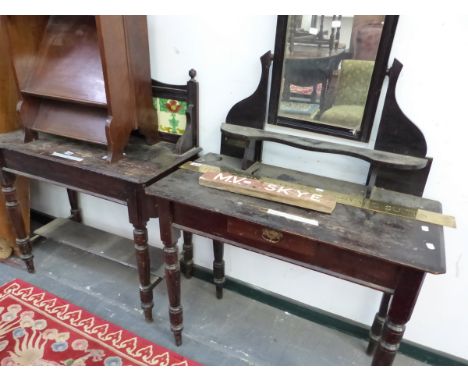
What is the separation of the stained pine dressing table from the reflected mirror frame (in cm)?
5

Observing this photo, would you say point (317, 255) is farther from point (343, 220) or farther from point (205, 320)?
point (205, 320)

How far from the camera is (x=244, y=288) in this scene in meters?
2.07

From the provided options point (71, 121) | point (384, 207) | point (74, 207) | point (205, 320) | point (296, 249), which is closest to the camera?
point (296, 249)

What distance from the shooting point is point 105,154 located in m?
1.63

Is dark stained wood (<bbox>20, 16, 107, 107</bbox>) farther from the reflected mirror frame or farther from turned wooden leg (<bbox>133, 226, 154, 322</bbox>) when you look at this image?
the reflected mirror frame

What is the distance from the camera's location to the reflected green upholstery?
51.9 inches

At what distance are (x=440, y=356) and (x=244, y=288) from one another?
1018mm

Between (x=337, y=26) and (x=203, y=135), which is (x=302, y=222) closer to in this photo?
(x=337, y=26)

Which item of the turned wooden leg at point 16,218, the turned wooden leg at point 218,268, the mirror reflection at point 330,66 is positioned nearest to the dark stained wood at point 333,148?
the mirror reflection at point 330,66

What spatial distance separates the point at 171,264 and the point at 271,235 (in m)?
0.55

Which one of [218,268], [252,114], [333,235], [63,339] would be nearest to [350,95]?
[252,114]

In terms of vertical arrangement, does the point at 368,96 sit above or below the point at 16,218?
above

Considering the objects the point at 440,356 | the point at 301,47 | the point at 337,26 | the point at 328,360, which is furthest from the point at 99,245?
the point at 440,356

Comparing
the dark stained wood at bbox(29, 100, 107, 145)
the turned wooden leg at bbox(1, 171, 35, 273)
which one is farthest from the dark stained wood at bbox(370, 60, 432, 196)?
the turned wooden leg at bbox(1, 171, 35, 273)
